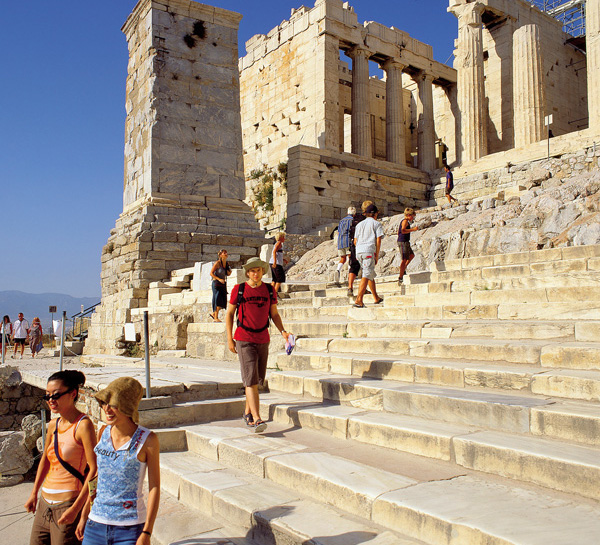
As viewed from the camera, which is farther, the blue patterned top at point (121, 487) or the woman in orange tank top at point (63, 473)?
the woman in orange tank top at point (63, 473)

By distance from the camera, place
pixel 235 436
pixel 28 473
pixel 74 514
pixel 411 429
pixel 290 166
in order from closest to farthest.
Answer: pixel 74 514 → pixel 411 429 → pixel 235 436 → pixel 28 473 → pixel 290 166

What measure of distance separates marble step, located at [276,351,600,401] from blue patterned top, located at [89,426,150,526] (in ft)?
9.12

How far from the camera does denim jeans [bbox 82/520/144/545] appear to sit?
111 inches

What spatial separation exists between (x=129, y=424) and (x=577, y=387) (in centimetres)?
296

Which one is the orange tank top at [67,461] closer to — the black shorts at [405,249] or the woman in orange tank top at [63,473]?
the woman in orange tank top at [63,473]

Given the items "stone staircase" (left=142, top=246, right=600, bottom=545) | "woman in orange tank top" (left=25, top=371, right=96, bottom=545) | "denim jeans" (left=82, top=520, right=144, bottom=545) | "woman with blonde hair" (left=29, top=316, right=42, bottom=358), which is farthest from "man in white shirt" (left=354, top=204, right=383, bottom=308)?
"woman with blonde hair" (left=29, top=316, right=42, bottom=358)

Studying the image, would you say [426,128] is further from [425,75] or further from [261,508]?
[261,508]

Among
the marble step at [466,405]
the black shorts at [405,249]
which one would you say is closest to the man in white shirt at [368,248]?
the black shorts at [405,249]

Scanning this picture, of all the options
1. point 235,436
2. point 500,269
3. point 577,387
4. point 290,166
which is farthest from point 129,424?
point 290,166

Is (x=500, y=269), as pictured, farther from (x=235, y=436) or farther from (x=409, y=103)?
(x=409, y=103)

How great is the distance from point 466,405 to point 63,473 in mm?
2618

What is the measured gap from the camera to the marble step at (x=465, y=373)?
4055mm

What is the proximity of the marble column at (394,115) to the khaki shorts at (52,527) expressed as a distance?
25.1m

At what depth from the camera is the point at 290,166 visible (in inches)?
901
